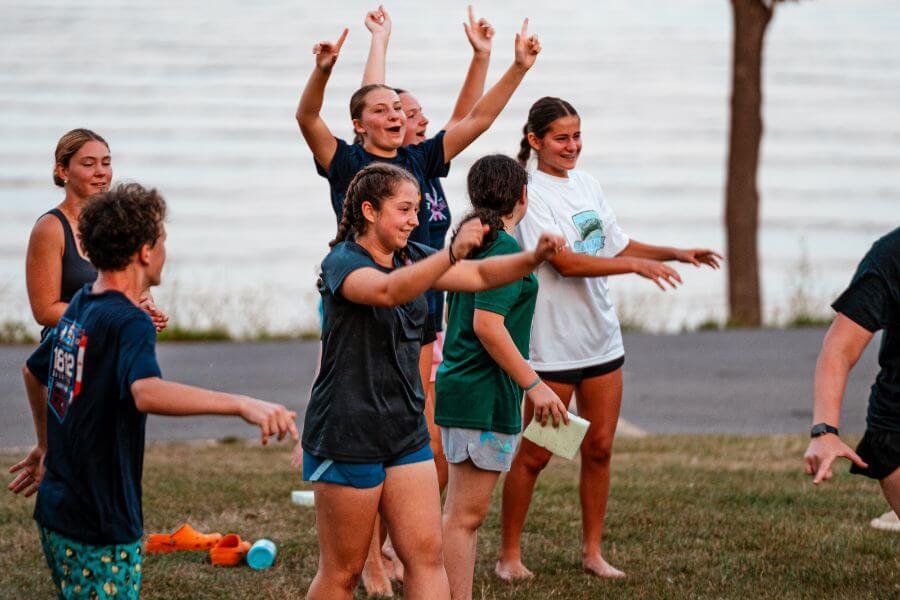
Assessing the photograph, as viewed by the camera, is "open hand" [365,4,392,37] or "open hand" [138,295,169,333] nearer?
"open hand" [138,295,169,333]

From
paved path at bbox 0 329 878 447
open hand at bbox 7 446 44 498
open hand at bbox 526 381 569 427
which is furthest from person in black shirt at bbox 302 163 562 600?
paved path at bbox 0 329 878 447

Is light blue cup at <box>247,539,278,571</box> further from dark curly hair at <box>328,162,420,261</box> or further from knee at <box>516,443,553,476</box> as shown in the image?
dark curly hair at <box>328,162,420,261</box>

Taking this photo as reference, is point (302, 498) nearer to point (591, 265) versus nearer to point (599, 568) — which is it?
point (599, 568)

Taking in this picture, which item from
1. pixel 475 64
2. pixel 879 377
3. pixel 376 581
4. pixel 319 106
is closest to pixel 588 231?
pixel 475 64

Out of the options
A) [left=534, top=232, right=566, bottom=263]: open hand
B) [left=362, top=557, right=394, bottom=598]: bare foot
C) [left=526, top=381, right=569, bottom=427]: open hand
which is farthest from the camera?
[left=362, top=557, right=394, bottom=598]: bare foot

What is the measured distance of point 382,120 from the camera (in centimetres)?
534

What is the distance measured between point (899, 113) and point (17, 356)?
59.3 ft

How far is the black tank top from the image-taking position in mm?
4895

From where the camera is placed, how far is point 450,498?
16.4 ft

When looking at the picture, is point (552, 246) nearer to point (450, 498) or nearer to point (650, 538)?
point (450, 498)

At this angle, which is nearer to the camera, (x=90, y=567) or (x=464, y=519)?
(x=90, y=567)

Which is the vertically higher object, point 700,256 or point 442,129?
point 442,129

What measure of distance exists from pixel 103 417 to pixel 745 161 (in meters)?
12.5

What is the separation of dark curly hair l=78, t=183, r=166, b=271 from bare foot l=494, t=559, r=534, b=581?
2.69m
